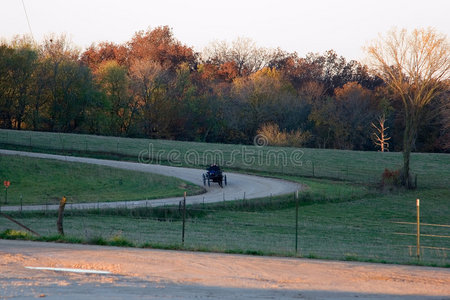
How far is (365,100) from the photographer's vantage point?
8244 cm

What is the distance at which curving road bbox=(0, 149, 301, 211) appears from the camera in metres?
33.2

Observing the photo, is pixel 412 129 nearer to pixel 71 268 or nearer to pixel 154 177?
pixel 154 177

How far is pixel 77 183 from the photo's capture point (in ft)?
140

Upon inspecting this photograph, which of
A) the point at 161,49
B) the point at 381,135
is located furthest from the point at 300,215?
the point at 161,49

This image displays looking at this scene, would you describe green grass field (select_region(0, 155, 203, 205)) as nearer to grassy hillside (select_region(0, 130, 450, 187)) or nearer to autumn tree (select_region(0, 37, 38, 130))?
grassy hillside (select_region(0, 130, 450, 187))

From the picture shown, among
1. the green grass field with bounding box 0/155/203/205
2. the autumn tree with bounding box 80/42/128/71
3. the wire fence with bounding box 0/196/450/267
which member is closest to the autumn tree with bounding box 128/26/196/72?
the autumn tree with bounding box 80/42/128/71

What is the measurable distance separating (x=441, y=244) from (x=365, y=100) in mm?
58673

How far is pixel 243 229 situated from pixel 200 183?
16.9 metres

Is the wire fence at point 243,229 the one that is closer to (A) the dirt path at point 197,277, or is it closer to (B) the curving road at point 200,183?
(B) the curving road at point 200,183

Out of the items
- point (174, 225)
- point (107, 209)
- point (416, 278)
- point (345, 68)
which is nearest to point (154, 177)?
point (107, 209)

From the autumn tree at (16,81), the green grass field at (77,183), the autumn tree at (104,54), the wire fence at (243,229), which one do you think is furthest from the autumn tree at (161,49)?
the wire fence at (243,229)

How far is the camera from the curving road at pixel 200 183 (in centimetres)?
3318

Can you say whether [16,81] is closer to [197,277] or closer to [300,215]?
[300,215]

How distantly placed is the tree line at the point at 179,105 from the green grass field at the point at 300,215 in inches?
528
